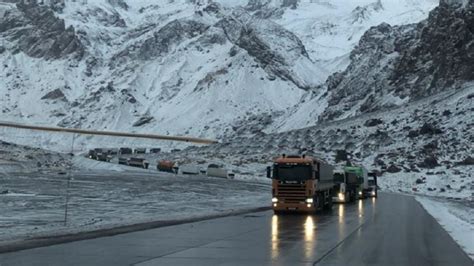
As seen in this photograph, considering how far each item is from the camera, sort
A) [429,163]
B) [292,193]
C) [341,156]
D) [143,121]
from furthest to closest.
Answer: [143,121] → [341,156] → [429,163] → [292,193]

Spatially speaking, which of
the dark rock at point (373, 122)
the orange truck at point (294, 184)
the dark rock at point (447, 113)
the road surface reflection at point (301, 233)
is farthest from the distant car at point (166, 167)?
the road surface reflection at point (301, 233)

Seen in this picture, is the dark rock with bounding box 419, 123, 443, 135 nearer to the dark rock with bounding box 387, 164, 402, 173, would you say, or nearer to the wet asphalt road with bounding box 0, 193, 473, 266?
the dark rock with bounding box 387, 164, 402, 173

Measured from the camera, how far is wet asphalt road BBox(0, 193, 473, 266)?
48.4 ft

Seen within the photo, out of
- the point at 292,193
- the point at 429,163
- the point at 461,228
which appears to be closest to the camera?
the point at 461,228

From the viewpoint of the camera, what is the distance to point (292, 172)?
108ft

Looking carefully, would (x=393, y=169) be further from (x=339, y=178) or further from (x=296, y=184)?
(x=296, y=184)

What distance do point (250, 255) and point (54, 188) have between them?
1184 inches

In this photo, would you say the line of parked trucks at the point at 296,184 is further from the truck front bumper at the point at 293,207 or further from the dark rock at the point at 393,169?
the dark rock at the point at 393,169

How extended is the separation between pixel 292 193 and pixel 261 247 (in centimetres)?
1531

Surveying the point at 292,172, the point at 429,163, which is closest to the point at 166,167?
the point at 429,163

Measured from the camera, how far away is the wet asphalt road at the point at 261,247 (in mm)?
14758

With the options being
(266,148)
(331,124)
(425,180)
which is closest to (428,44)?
(331,124)

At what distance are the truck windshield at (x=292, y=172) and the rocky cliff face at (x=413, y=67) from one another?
93.5 metres

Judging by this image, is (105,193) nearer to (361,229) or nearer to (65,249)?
(361,229)
